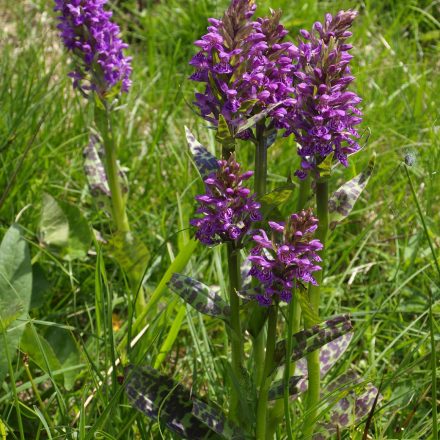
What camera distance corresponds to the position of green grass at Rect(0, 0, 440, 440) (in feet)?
8.18

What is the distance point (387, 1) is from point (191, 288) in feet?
13.3

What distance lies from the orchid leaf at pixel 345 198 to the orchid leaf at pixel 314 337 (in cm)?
35

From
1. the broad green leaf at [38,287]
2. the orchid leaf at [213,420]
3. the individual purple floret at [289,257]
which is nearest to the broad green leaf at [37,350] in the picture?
the broad green leaf at [38,287]

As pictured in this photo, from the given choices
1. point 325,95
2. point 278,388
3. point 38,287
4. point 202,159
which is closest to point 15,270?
point 38,287

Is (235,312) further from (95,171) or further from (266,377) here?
(95,171)

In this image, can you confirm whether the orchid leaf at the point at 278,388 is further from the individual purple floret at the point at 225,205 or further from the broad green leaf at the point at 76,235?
the broad green leaf at the point at 76,235

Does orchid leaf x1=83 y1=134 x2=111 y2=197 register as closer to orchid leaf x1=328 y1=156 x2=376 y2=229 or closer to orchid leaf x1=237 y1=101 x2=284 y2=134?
orchid leaf x1=328 y1=156 x2=376 y2=229

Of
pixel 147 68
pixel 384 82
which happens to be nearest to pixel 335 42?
pixel 384 82

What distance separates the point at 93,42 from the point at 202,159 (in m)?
1.12

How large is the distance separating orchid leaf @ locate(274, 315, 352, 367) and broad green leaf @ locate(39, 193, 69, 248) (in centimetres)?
155

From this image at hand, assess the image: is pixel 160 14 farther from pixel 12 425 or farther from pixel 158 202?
pixel 12 425

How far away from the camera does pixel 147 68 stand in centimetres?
479

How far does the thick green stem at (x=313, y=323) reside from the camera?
205cm

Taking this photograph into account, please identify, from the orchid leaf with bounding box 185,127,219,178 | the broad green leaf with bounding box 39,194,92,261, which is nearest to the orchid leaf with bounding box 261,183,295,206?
the orchid leaf with bounding box 185,127,219,178
